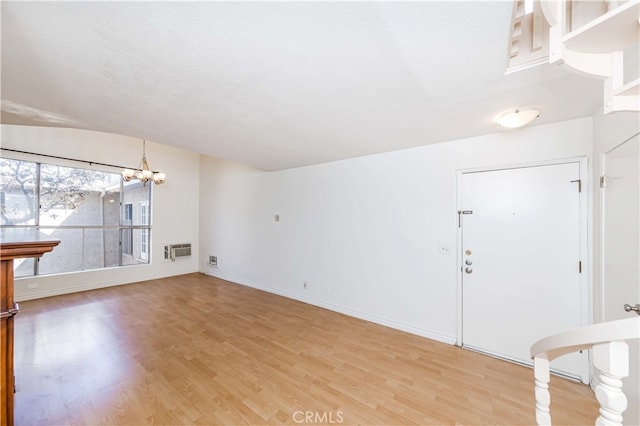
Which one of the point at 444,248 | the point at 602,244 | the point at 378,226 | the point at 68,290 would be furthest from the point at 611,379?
the point at 68,290

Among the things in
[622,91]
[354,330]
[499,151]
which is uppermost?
[499,151]

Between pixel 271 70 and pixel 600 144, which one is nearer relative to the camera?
pixel 271 70

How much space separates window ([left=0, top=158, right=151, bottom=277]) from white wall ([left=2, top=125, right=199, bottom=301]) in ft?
0.64

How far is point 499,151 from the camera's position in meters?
2.63

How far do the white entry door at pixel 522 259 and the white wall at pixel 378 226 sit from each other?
167 mm

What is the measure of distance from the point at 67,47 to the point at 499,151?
3597mm

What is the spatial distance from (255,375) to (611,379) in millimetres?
2401

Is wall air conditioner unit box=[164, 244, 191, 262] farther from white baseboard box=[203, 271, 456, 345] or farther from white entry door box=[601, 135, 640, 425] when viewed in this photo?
white entry door box=[601, 135, 640, 425]

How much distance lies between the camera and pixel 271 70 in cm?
154

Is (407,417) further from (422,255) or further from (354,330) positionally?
(422,255)

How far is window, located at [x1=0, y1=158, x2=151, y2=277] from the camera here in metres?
4.20

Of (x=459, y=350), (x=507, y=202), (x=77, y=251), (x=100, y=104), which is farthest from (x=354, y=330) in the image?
(x=77, y=251)

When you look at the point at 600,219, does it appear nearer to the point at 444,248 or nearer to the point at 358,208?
the point at 444,248

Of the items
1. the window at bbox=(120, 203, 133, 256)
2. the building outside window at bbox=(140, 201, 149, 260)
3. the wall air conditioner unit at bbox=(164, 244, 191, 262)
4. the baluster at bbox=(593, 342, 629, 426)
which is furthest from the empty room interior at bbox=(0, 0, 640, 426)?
the wall air conditioner unit at bbox=(164, 244, 191, 262)
